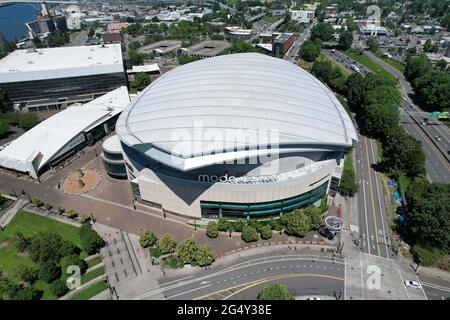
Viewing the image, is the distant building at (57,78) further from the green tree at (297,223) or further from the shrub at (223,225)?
the green tree at (297,223)

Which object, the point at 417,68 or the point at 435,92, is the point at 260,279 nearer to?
the point at 435,92

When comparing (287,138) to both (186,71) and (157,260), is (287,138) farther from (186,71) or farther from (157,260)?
(186,71)

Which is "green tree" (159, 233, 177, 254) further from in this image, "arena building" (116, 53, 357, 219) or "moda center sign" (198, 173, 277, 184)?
"moda center sign" (198, 173, 277, 184)

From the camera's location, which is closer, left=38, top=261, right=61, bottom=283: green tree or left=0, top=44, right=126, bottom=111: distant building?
left=38, top=261, right=61, bottom=283: green tree

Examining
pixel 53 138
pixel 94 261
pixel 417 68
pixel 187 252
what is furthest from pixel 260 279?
pixel 417 68

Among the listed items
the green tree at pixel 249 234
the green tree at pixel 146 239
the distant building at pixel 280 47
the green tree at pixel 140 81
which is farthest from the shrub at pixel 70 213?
the distant building at pixel 280 47

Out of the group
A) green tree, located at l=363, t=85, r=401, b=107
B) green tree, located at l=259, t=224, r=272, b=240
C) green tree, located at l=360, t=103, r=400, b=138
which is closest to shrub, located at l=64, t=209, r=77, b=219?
green tree, located at l=259, t=224, r=272, b=240

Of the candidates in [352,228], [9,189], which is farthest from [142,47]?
[352,228]
